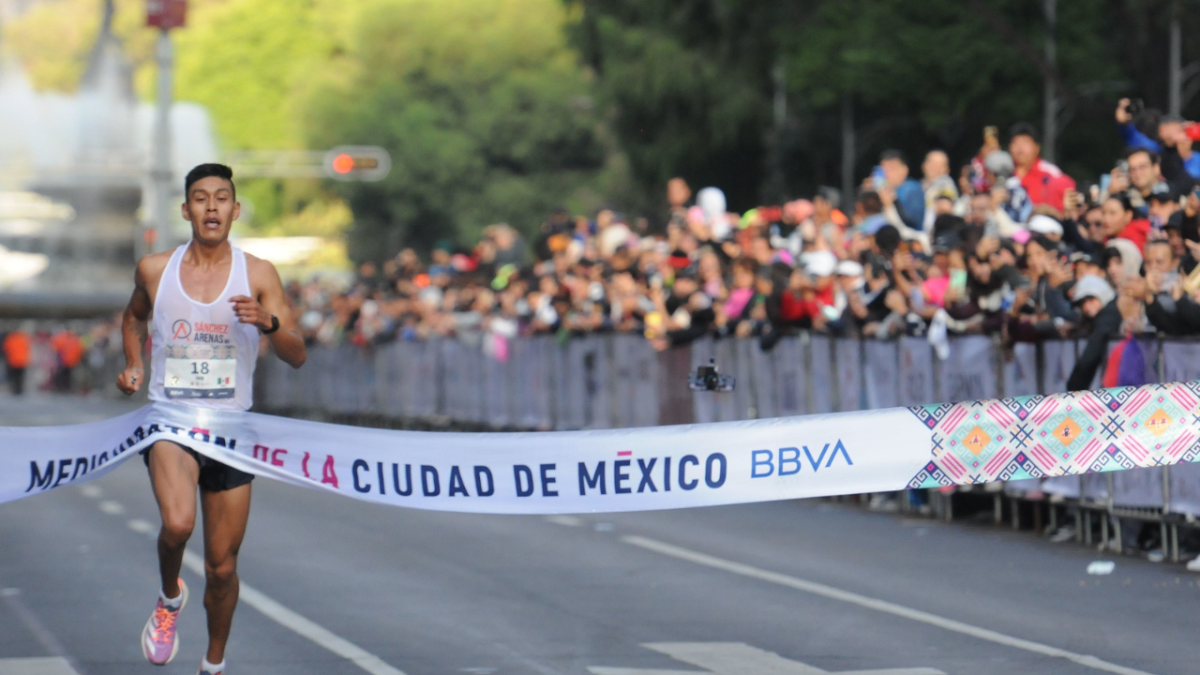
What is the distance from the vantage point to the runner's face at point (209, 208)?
867 cm

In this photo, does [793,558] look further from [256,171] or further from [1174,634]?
[256,171]

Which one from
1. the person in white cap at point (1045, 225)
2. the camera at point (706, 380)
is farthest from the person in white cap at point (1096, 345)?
the camera at point (706, 380)

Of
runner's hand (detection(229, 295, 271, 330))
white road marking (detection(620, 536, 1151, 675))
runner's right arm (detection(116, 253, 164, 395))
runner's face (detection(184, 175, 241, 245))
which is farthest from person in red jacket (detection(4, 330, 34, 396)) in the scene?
runner's hand (detection(229, 295, 271, 330))

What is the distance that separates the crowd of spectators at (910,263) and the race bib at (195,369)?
7.22 metres

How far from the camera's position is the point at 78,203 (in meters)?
128

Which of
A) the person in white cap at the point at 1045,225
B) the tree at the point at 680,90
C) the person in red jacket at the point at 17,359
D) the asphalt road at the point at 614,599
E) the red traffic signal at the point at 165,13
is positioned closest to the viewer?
the asphalt road at the point at 614,599

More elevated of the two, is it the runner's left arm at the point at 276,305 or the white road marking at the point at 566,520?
the runner's left arm at the point at 276,305

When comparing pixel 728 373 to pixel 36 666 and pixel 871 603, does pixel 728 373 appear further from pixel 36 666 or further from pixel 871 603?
pixel 36 666

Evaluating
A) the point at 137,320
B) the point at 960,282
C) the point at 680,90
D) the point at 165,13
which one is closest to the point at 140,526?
the point at 960,282

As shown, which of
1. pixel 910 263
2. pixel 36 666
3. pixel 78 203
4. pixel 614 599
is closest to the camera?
pixel 36 666

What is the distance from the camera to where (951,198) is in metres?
19.7

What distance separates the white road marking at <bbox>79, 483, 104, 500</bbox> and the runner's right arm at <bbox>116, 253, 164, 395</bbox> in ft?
41.0

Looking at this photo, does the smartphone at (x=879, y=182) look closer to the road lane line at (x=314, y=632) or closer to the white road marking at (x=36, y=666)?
the road lane line at (x=314, y=632)

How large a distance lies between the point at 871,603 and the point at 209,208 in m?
4.91
